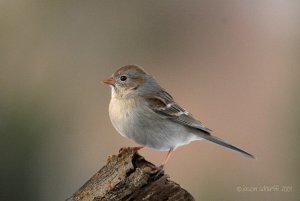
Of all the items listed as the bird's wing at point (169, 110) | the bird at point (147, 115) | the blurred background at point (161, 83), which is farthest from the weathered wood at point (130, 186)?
the blurred background at point (161, 83)

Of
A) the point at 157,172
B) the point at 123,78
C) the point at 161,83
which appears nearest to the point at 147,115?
the point at 123,78

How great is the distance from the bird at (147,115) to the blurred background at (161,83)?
6.00 feet

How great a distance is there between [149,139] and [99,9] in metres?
7.30

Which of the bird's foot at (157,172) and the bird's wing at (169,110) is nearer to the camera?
the bird's foot at (157,172)

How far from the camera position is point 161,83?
8273 mm

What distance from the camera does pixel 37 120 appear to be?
7141 millimetres

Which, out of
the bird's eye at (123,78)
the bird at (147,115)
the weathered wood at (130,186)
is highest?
the bird's eye at (123,78)

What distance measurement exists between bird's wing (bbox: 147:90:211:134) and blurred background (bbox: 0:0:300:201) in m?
1.80

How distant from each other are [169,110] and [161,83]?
13.4 feet

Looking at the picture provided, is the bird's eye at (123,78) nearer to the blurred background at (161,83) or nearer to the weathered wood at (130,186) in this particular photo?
the weathered wood at (130,186)

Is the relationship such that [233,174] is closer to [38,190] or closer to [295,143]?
[295,143]

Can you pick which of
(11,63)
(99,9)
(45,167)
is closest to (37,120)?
(45,167)

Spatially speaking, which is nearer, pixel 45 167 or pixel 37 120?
pixel 45 167

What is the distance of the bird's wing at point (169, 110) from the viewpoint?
13.5 ft
